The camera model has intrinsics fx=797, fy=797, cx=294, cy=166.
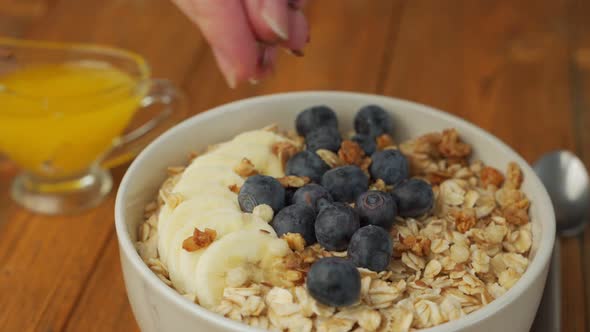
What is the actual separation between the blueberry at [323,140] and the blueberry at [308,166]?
43 mm

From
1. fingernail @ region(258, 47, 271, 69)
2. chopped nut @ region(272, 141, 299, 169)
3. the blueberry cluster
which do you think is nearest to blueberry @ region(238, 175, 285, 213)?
the blueberry cluster

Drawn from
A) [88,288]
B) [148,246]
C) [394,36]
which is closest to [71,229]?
[88,288]

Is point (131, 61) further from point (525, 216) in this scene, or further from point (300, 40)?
point (525, 216)

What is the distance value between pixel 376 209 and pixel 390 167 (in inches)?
4.8

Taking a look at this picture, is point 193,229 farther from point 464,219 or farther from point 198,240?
point 464,219

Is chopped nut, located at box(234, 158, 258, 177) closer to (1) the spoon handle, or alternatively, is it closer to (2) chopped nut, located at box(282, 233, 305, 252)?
(2) chopped nut, located at box(282, 233, 305, 252)

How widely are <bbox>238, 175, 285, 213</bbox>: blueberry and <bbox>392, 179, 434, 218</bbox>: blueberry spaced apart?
15cm

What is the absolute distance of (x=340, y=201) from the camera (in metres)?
1.02

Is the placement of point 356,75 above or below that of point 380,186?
below

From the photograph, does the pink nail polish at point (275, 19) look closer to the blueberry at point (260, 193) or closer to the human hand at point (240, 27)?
the human hand at point (240, 27)

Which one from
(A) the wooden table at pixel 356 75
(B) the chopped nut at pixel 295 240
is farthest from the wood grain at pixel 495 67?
(B) the chopped nut at pixel 295 240

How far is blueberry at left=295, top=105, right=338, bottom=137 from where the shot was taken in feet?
3.77

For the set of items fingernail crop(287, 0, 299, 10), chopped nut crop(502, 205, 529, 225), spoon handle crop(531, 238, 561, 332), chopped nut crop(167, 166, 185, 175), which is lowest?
spoon handle crop(531, 238, 561, 332)

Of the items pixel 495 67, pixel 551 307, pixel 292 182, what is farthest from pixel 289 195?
pixel 495 67
